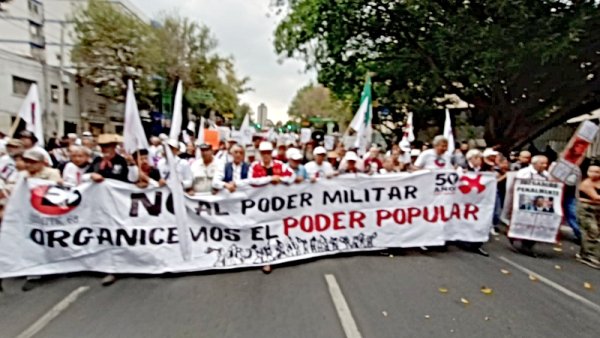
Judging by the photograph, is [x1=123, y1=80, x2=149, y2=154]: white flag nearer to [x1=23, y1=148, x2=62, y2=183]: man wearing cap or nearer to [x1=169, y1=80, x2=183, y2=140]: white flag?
[x1=23, y1=148, x2=62, y2=183]: man wearing cap

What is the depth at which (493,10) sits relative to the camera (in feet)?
43.7

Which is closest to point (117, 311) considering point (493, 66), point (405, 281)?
point (405, 281)

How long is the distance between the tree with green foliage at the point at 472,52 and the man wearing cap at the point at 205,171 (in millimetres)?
9378

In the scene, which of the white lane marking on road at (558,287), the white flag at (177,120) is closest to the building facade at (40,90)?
the white flag at (177,120)

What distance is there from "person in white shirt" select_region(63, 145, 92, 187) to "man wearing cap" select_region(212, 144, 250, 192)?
1.65 meters

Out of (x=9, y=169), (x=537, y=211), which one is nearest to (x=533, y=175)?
(x=537, y=211)

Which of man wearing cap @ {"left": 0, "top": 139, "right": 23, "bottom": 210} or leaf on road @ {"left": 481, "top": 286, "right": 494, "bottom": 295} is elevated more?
man wearing cap @ {"left": 0, "top": 139, "right": 23, "bottom": 210}

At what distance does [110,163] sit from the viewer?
19.3 ft

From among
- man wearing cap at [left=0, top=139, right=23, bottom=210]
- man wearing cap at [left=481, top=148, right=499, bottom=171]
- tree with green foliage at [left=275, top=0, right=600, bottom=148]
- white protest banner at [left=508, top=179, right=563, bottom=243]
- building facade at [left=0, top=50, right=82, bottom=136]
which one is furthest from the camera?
building facade at [left=0, top=50, right=82, bottom=136]

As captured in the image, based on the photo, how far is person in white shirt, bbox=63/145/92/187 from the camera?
5.83 meters

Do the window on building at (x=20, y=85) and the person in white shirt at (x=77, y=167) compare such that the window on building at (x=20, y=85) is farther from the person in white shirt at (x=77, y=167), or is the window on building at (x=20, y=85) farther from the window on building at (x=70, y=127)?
the person in white shirt at (x=77, y=167)

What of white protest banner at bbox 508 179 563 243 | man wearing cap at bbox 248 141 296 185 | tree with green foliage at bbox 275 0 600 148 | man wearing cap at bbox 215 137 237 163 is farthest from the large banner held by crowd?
tree with green foliage at bbox 275 0 600 148

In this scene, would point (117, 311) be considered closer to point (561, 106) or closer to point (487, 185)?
point (487, 185)

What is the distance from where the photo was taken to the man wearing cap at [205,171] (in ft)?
21.5
